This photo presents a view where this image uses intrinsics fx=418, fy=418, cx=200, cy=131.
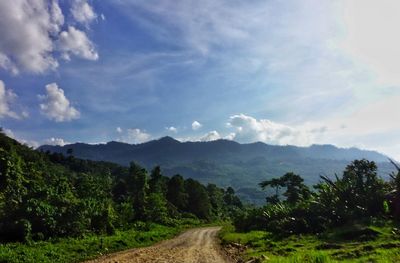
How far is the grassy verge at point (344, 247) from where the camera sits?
58.1ft

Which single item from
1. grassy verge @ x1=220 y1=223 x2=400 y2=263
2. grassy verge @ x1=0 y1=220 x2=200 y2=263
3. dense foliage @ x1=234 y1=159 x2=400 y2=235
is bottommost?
grassy verge @ x1=0 y1=220 x2=200 y2=263

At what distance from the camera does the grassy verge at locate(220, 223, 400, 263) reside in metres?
17.7

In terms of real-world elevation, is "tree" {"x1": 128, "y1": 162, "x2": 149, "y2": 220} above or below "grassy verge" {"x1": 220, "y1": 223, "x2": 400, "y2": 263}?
above

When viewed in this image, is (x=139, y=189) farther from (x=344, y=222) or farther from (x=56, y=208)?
(x=344, y=222)

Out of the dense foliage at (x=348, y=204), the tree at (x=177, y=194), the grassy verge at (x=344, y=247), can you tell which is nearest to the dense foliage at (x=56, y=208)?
the grassy verge at (x=344, y=247)

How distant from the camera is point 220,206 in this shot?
139750 mm

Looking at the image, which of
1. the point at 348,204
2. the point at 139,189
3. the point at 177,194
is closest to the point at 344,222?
the point at 348,204

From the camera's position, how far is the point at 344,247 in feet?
76.3

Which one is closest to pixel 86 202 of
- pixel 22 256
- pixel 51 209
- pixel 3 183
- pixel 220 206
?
pixel 51 209

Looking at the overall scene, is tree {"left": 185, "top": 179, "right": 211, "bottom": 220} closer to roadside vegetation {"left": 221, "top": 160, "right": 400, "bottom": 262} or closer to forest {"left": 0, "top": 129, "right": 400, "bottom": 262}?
forest {"left": 0, "top": 129, "right": 400, "bottom": 262}

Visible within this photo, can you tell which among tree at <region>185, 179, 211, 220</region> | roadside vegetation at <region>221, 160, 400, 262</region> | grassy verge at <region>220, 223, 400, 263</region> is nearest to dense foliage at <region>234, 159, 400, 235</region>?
roadside vegetation at <region>221, 160, 400, 262</region>

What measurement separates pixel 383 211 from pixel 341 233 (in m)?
6.28

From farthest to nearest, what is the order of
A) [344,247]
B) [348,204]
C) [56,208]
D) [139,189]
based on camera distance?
[139,189] < [56,208] < [348,204] < [344,247]

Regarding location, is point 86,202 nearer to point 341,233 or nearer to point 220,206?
point 341,233
